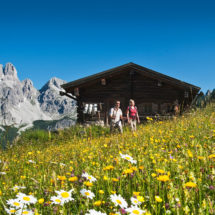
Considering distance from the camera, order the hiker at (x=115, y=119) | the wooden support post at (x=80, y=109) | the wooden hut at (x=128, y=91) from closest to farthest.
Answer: the hiker at (x=115, y=119), the wooden hut at (x=128, y=91), the wooden support post at (x=80, y=109)

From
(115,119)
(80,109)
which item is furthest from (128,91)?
(115,119)

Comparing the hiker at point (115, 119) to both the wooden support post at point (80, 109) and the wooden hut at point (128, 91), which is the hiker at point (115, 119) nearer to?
the wooden hut at point (128, 91)

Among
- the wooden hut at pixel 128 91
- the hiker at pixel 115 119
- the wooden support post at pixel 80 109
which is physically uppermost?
the wooden hut at pixel 128 91

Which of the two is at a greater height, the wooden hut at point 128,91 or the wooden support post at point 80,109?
the wooden hut at point 128,91

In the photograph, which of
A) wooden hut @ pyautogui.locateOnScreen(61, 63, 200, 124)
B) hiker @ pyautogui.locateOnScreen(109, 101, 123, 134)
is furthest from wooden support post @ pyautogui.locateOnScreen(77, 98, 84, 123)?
hiker @ pyautogui.locateOnScreen(109, 101, 123, 134)

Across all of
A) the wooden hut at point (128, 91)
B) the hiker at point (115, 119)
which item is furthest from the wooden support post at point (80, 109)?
the hiker at point (115, 119)

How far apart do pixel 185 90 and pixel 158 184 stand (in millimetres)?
15467

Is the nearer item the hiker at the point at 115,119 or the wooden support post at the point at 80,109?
the hiker at the point at 115,119

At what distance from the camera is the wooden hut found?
16.5 metres

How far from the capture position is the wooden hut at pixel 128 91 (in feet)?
54.3

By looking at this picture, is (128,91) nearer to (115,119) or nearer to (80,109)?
(80,109)

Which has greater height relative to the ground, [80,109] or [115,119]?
[80,109]

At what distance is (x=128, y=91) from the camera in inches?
680

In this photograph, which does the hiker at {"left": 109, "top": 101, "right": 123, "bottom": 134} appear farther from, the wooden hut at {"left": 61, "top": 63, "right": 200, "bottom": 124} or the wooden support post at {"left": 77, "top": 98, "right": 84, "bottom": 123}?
the wooden support post at {"left": 77, "top": 98, "right": 84, "bottom": 123}
